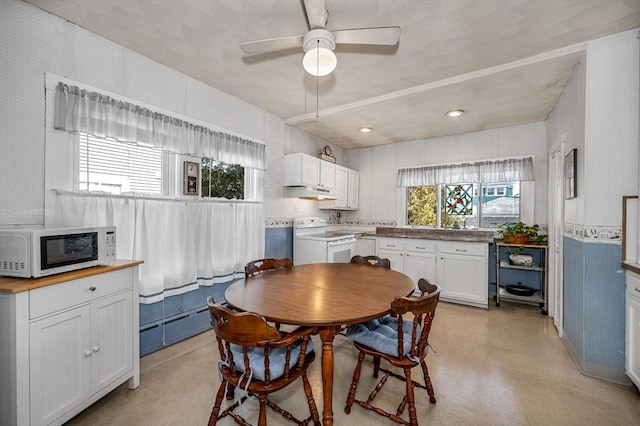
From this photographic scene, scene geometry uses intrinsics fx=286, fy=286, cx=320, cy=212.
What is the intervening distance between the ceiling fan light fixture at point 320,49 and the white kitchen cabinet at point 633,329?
2.49 metres

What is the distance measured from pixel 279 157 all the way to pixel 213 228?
1.47 m

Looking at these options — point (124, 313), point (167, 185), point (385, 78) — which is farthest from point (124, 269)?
point (385, 78)

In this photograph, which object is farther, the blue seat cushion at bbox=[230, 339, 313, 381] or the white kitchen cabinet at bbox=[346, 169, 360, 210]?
the white kitchen cabinet at bbox=[346, 169, 360, 210]

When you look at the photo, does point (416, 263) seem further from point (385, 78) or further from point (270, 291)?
point (270, 291)

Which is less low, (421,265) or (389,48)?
(389,48)

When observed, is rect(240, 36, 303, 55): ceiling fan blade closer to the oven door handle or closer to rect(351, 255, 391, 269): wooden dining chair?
rect(351, 255, 391, 269): wooden dining chair

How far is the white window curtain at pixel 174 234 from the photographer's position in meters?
2.19

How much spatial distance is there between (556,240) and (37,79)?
501 centimetres

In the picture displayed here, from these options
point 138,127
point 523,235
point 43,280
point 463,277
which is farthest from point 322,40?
point 523,235

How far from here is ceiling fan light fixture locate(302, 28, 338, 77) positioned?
175cm

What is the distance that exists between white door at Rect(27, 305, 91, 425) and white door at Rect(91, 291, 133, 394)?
4cm

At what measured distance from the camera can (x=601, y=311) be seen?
7.22 ft

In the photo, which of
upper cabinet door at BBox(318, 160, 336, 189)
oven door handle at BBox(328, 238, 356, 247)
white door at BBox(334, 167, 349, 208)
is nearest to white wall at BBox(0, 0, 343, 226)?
upper cabinet door at BBox(318, 160, 336, 189)

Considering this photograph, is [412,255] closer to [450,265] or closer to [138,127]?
[450,265]
